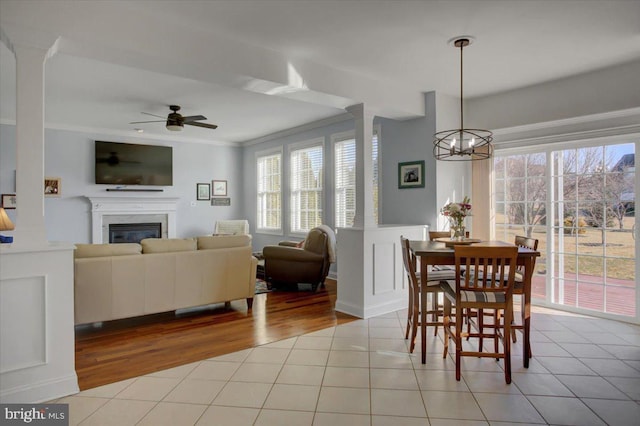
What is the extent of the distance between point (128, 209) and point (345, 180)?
4354 millimetres

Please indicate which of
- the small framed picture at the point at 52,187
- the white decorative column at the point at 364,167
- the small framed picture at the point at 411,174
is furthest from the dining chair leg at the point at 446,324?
the small framed picture at the point at 52,187

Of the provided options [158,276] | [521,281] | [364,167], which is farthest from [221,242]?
[521,281]

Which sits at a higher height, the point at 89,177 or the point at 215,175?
the point at 215,175

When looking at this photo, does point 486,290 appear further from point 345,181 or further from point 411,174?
point 345,181

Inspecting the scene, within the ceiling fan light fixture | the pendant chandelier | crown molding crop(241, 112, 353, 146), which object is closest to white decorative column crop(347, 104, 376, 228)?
the pendant chandelier

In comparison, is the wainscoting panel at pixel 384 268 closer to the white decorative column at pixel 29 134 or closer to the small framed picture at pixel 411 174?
the small framed picture at pixel 411 174

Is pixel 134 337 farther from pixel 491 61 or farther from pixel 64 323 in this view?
pixel 491 61

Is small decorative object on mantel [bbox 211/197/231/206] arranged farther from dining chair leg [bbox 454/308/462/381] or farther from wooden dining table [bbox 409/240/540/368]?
dining chair leg [bbox 454/308/462/381]

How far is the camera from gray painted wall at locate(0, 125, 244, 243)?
689cm

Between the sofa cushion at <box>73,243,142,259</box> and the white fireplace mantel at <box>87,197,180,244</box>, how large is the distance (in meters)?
3.84

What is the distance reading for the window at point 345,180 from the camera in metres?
6.32

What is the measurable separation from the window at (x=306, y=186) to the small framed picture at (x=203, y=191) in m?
2.18

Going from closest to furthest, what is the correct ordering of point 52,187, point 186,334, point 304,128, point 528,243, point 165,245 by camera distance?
point 528,243, point 186,334, point 165,245, point 52,187, point 304,128

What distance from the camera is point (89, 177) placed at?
7.33 meters
